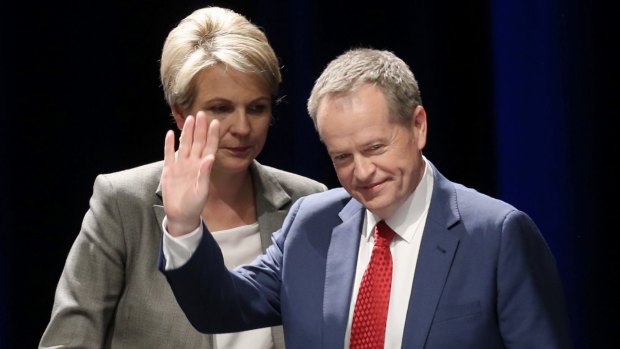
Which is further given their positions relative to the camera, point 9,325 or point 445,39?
point 9,325

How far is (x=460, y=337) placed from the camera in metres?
1.67

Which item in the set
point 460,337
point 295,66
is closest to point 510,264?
point 460,337

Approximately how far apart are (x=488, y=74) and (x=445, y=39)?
Result: 0.40ft

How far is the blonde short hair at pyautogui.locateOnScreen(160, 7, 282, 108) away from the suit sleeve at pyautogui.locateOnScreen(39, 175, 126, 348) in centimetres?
25

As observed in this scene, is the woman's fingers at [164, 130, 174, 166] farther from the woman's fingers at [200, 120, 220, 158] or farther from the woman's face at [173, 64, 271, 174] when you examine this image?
the woman's face at [173, 64, 271, 174]

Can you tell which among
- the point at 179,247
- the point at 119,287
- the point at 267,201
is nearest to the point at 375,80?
the point at 179,247

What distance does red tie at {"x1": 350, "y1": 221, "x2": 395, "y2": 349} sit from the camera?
5.61 ft

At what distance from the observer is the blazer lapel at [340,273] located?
5.71 ft

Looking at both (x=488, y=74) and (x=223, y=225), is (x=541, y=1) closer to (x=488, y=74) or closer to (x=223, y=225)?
(x=488, y=74)

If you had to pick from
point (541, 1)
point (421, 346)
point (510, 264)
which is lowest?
point (421, 346)

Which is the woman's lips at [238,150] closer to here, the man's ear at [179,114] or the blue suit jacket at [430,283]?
the man's ear at [179,114]

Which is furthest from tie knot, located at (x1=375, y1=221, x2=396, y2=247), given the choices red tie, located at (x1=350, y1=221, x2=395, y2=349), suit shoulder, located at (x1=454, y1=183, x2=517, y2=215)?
suit shoulder, located at (x1=454, y1=183, x2=517, y2=215)

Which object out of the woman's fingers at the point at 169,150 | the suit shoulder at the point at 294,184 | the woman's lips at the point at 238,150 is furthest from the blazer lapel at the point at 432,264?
the suit shoulder at the point at 294,184

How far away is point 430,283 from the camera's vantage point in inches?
66.9
